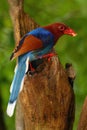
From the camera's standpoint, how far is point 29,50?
1.99 metres

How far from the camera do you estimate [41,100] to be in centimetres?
195

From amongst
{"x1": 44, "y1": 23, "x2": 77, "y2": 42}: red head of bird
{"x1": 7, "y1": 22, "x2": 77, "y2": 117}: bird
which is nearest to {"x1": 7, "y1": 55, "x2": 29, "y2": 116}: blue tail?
{"x1": 7, "y1": 22, "x2": 77, "y2": 117}: bird

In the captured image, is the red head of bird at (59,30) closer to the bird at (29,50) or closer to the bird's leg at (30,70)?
the bird at (29,50)

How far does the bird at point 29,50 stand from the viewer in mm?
Result: 1957

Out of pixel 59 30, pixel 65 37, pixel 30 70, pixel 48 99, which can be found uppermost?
pixel 65 37

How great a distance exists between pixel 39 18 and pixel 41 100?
186 cm

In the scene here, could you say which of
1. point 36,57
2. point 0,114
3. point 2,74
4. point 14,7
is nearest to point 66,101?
point 36,57

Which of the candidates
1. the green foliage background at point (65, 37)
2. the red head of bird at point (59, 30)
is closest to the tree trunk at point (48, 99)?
the red head of bird at point (59, 30)

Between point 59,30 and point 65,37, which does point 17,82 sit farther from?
point 65,37

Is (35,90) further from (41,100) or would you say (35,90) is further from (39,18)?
(39,18)

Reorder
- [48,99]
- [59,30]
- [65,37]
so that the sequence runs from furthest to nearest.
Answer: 1. [65,37]
2. [59,30]
3. [48,99]

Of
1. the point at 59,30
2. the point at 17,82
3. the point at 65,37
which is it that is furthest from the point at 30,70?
the point at 65,37

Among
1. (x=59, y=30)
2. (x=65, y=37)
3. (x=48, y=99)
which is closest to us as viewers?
(x=48, y=99)

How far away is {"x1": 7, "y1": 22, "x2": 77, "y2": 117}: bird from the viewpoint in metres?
1.96
